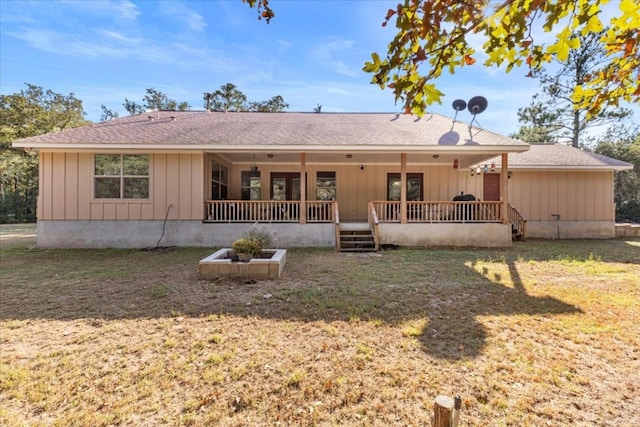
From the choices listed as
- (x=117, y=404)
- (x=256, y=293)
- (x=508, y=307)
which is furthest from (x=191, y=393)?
(x=508, y=307)

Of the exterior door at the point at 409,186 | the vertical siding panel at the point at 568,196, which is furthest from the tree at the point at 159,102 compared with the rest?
the vertical siding panel at the point at 568,196

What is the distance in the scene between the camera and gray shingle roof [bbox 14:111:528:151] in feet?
30.4

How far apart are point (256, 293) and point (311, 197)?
8578 mm

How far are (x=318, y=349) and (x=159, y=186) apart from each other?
8.47 metres

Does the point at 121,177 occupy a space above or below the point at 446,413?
above

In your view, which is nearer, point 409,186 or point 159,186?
point 159,186

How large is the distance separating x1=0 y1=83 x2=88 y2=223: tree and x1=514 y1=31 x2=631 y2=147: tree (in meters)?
36.0

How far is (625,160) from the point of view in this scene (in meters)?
21.7

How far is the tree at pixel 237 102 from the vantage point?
32.2 meters

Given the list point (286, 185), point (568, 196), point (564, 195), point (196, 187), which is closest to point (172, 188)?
point (196, 187)

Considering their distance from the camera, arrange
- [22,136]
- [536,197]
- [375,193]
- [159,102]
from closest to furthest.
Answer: [536,197], [375,193], [22,136], [159,102]

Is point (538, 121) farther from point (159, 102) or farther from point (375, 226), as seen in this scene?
point (159, 102)

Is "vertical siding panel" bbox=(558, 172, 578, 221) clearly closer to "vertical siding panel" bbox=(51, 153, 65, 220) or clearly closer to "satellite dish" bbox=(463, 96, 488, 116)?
"satellite dish" bbox=(463, 96, 488, 116)

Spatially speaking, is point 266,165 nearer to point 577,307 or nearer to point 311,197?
point 311,197
